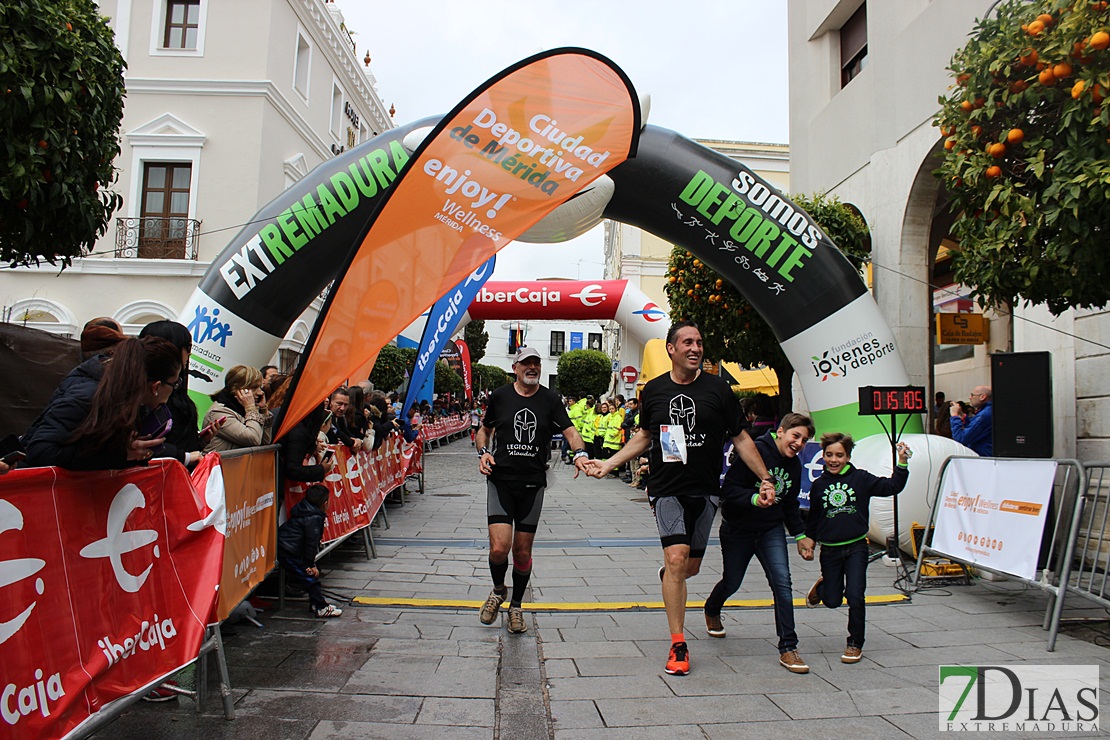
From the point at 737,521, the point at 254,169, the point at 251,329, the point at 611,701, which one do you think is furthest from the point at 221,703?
the point at 254,169

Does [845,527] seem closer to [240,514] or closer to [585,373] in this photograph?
[240,514]

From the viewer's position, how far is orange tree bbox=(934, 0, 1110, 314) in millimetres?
4270

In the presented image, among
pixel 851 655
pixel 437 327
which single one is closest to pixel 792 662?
pixel 851 655

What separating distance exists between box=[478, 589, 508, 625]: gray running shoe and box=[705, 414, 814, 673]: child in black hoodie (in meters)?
1.43

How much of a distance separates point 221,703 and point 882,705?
3187mm

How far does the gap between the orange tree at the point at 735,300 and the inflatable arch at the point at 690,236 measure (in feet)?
4.74

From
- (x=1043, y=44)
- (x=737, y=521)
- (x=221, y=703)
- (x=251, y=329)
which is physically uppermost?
(x=1043, y=44)

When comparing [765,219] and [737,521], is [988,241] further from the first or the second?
[765,219]

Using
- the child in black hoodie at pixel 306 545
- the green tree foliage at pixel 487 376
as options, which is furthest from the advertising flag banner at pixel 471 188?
the green tree foliage at pixel 487 376

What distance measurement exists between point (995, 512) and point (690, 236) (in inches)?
162

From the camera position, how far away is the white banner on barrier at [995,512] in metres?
5.20

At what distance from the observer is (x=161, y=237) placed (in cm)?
1925

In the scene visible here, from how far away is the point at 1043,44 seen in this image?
4527 mm

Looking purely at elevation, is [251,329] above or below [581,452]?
above
